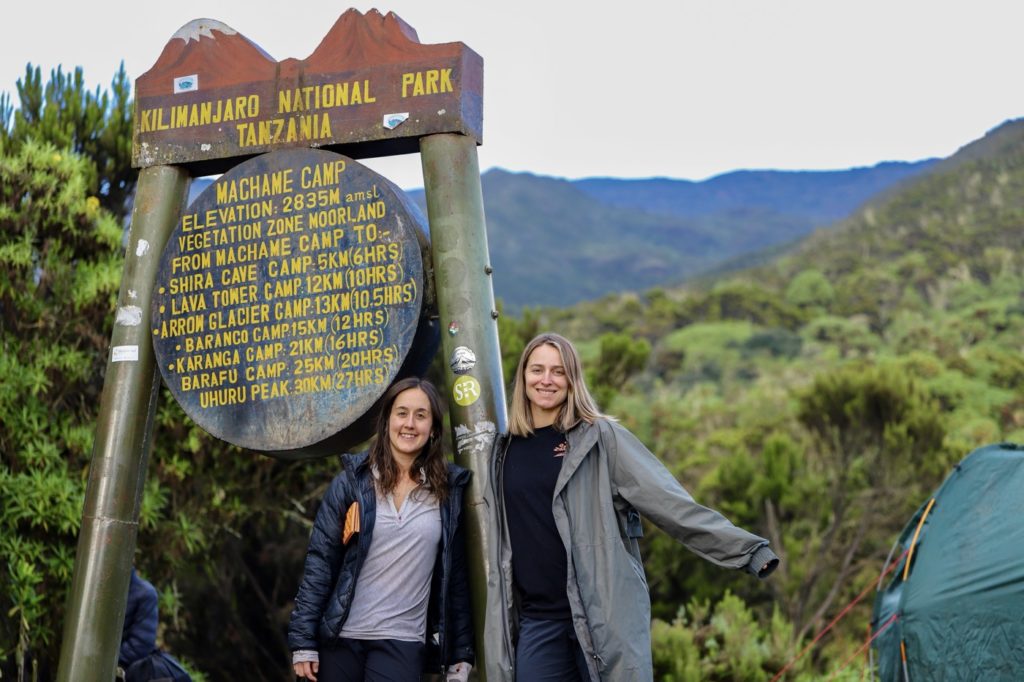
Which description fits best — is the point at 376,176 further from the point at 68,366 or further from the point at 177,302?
the point at 68,366

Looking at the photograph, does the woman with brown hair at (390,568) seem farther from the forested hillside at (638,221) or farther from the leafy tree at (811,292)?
the forested hillside at (638,221)

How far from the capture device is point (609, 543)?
151 inches

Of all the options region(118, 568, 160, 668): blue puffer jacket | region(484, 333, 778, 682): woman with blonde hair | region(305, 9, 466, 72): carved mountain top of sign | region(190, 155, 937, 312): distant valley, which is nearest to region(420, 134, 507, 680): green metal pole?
region(305, 9, 466, 72): carved mountain top of sign

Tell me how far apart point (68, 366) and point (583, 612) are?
461cm

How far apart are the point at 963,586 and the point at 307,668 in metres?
4.42

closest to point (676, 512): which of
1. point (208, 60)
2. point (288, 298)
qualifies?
point (288, 298)

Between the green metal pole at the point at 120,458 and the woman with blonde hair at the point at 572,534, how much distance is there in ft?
6.21

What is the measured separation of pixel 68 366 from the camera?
24.0 ft

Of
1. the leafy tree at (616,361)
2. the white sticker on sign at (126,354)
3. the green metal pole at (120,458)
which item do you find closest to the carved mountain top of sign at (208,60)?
the green metal pole at (120,458)

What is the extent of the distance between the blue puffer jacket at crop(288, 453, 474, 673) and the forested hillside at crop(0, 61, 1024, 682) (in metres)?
3.21

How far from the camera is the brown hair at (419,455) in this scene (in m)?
4.18

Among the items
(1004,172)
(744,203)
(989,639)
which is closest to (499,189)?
(744,203)

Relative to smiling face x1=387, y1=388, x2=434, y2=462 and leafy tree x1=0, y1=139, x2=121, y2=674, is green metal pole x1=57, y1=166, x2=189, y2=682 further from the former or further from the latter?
leafy tree x1=0, y1=139, x2=121, y2=674

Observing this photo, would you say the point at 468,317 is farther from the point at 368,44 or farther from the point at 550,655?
the point at 550,655
